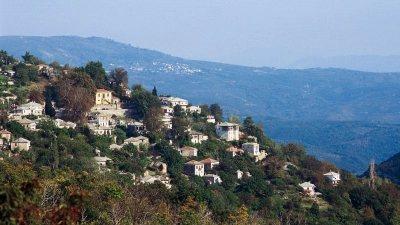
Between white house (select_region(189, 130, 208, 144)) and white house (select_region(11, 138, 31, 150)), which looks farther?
white house (select_region(189, 130, 208, 144))

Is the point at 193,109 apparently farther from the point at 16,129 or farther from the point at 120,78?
the point at 16,129

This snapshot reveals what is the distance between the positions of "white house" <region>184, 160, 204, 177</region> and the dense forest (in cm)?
34

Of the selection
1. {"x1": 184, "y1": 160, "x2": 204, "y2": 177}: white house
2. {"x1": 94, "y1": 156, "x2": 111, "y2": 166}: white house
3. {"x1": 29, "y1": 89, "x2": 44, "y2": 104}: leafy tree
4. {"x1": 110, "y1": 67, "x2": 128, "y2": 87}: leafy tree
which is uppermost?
{"x1": 110, "y1": 67, "x2": 128, "y2": 87}: leafy tree

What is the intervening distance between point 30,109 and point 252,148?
11.8 meters

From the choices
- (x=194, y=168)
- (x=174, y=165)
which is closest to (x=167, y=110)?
(x=194, y=168)

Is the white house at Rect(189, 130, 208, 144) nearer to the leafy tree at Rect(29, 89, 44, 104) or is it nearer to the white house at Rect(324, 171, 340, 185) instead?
the white house at Rect(324, 171, 340, 185)

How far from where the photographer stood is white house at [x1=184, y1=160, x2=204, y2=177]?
37.2m

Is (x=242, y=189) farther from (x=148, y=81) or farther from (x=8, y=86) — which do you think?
(x=148, y=81)

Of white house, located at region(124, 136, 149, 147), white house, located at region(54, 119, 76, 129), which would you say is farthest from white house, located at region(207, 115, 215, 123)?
white house, located at region(54, 119, 76, 129)

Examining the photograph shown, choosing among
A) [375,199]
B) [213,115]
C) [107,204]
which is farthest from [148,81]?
[107,204]

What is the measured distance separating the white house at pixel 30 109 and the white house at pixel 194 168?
778 cm

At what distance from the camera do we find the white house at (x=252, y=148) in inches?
1638

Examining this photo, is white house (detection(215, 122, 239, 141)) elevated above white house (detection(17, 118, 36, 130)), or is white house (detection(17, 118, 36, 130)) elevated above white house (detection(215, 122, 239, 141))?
white house (detection(17, 118, 36, 130))

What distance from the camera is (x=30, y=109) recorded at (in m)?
38.1
